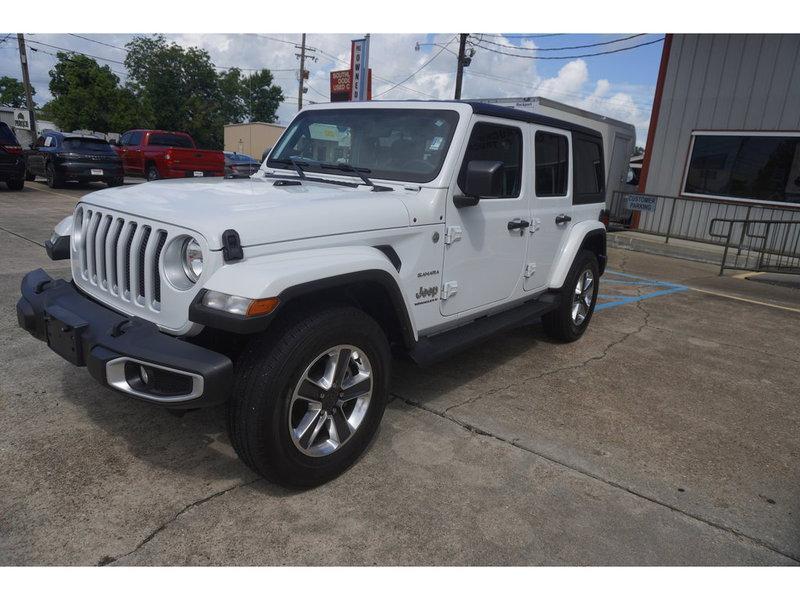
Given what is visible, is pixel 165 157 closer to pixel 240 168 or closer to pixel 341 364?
pixel 240 168

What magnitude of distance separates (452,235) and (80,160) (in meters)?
15.6

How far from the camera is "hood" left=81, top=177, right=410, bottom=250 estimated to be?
250 centimetres

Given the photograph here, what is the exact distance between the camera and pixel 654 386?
446 cm

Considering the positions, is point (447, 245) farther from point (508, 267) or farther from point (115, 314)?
point (115, 314)

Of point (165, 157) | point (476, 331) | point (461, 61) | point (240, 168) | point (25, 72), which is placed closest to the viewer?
point (476, 331)

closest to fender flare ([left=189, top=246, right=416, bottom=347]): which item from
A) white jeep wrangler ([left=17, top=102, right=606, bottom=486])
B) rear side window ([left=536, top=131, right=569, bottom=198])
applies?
white jeep wrangler ([left=17, top=102, right=606, bottom=486])

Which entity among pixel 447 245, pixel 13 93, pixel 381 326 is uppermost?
pixel 13 93

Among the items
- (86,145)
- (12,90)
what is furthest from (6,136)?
(12,90)

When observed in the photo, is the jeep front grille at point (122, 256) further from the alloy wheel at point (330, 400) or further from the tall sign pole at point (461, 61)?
the tall sign pole at point (461, 61)

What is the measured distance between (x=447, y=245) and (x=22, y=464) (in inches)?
101

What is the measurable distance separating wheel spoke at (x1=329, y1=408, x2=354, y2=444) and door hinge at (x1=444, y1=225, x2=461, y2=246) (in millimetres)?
1221

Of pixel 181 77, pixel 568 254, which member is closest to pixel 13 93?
pixel 181 77

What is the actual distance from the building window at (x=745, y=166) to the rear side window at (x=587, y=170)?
324 inches

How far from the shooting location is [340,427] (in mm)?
2896
